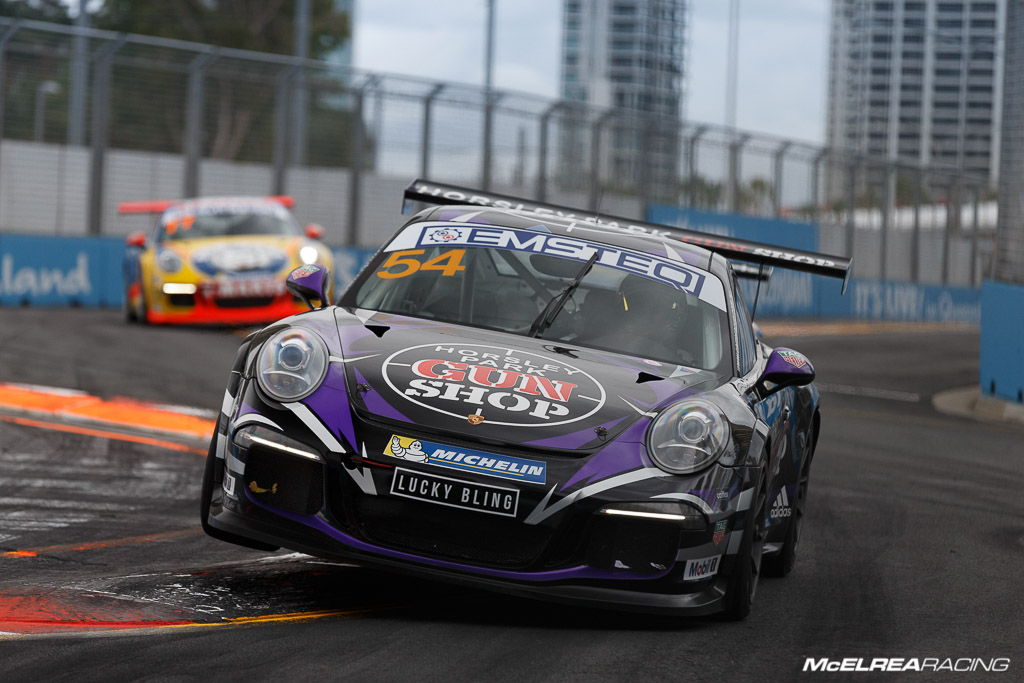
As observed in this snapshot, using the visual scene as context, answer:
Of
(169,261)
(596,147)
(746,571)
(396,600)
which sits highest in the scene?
(596,147)

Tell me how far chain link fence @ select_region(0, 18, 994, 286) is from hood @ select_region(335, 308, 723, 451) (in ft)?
40.9

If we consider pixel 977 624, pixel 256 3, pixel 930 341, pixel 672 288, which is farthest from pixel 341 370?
pixel 256 3

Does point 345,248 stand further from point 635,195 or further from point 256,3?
point 256,3

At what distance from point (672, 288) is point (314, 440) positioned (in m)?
1.77

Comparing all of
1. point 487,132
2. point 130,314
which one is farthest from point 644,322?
point 487,132

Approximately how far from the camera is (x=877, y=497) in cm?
889

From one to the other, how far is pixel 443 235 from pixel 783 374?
1.48m

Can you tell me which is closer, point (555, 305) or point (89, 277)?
point (555, 305)

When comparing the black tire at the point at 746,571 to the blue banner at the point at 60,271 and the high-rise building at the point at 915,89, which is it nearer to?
the blue banner at the point at 60,271

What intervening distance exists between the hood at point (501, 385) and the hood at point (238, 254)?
11.7 meters

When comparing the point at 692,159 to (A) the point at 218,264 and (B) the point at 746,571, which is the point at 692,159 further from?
(B) the point at 746,571

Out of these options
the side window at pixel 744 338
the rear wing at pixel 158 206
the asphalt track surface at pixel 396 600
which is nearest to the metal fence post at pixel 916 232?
the rear wing at pixel 158 206

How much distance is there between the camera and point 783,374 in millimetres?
5809

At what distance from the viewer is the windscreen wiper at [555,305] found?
19.5 ft
